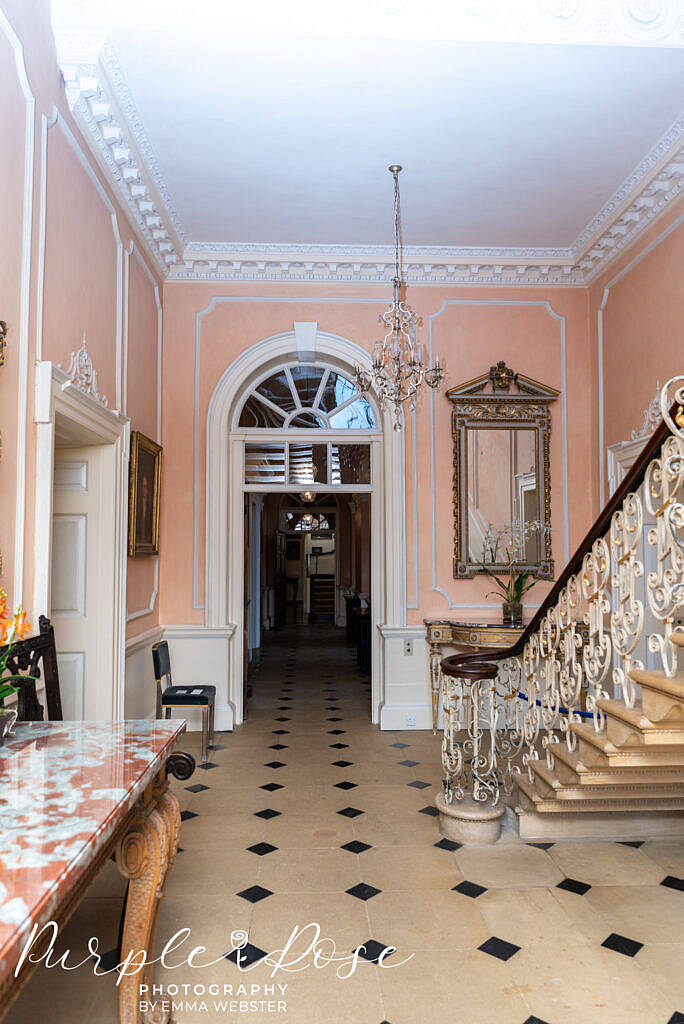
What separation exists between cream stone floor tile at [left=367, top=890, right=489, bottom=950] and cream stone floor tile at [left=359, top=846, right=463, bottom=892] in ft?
0.30

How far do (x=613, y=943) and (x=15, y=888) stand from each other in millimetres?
2467

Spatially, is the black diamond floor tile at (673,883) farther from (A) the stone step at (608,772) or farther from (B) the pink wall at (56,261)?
(B) the pink wall at (56,261)

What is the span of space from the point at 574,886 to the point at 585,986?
0.83 m

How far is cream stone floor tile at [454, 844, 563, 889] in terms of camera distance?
3402 millimetres

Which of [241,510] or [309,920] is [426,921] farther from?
[241,510]

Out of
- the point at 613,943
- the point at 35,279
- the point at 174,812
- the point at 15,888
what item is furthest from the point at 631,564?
the point at 35,279

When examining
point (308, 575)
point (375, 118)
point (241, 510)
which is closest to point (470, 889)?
point (241, 510)

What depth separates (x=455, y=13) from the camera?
3945 millimetres

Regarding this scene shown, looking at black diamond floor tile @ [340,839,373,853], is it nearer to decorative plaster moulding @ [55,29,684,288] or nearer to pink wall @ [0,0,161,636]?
pink wall @ [0,0,161,636]

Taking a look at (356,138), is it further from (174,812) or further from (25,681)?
(174,812)

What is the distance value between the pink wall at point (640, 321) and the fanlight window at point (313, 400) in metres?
2.20

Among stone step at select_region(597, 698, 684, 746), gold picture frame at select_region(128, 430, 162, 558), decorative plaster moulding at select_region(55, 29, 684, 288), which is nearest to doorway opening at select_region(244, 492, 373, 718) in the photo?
gold picture frame at select_region(128, 430, 162, 558)

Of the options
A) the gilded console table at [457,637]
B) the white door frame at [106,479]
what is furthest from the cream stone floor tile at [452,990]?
the gilded console table at [457,637]

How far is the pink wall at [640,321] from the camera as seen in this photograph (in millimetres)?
5117
